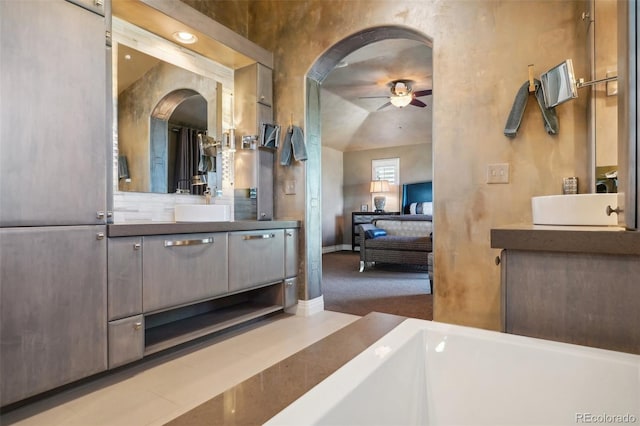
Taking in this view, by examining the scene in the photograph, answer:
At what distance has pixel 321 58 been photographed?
3092 mm

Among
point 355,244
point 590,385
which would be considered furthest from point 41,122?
point 355,244

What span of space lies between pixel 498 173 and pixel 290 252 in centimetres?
176

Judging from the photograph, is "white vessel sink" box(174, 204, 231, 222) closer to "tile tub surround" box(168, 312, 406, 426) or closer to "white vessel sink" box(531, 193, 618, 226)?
"tile tub surround" box(168, 312, 406, 426)

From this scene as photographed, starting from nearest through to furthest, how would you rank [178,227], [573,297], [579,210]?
[573,297]
[579,210]
[178,227]

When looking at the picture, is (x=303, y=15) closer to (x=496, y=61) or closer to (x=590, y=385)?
(x=496, y=61)

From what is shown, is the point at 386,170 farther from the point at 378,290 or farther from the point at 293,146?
the point at 293,146

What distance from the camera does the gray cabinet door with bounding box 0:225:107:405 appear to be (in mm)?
1493

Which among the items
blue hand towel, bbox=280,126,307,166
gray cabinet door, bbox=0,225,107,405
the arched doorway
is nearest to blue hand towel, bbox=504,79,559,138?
the arched doorway

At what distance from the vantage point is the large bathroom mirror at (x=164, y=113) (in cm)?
248

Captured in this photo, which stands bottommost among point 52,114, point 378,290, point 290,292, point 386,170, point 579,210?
point 378,290

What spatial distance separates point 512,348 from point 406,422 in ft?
1.19

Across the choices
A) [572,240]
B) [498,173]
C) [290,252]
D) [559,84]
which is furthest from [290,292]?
[559,84]

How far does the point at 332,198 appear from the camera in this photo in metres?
8.38

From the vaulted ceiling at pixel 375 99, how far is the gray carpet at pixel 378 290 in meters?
2.68
